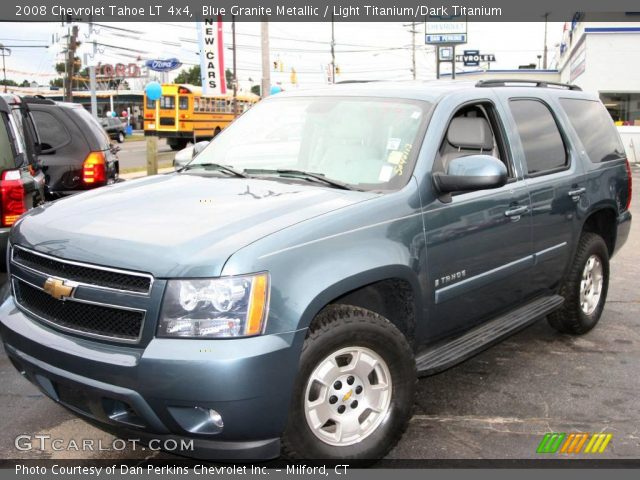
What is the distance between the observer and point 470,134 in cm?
427

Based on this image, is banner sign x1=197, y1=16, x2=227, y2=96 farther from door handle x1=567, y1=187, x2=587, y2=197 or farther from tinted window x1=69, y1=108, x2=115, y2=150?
door handle x1=567, y1=187, x2=587, y2=197

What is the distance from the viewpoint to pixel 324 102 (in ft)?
14.2

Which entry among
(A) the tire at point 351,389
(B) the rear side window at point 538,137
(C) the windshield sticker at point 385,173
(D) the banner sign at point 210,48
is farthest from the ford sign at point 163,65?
(A) the tire at point 351,389

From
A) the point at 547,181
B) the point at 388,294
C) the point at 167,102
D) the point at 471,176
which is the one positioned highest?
the point at 167,102

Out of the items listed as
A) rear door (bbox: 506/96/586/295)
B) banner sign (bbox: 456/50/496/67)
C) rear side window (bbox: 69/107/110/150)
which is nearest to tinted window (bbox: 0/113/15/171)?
rear side window (bbox: 69/107/110/150)

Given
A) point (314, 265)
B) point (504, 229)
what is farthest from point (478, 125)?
point (314, 265)

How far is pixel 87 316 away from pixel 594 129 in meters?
4.33

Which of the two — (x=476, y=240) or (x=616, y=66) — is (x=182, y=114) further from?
(x=476, y=240)

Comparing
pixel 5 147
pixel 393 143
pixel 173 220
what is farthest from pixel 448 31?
pixel 173 220

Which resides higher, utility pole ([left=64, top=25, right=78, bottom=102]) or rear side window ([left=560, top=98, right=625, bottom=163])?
utility pole ([left=64, top=25, right=78, bottom=102])

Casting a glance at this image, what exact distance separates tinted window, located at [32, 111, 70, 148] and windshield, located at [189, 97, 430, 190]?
4.69m

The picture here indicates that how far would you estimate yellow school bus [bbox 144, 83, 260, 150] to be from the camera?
118 ft

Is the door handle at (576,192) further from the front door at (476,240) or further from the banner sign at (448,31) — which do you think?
the banner sign at (448,31)

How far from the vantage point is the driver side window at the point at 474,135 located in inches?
162
